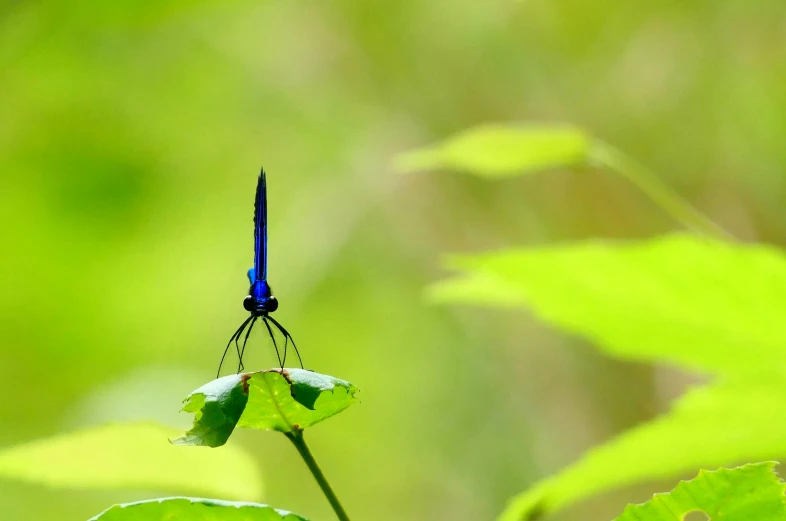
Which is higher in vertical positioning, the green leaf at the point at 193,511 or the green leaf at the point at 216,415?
the green leaf at the point at 216,415

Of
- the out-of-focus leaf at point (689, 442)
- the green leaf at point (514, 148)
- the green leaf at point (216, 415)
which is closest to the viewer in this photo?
the green leaf at point (216, 415)

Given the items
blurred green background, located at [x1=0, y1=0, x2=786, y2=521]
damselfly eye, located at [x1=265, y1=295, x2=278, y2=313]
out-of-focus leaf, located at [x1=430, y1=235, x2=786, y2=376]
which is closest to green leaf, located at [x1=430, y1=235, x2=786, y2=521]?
out-of-focus leaf, located at [x1=430, y1=235, x2=786, y2=376]

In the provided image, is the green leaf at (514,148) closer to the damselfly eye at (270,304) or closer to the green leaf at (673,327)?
the green leaf at (673,327)

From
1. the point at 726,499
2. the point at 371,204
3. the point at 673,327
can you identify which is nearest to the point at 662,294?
the point at 673,327

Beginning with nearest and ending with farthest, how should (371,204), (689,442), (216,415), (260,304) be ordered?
(216,415), (260,304), (689,442), (371,204)

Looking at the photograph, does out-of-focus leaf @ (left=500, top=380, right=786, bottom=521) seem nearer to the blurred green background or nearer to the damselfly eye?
the damselfly eye

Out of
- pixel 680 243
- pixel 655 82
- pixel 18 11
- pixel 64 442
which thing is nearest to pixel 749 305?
pixel 680 243

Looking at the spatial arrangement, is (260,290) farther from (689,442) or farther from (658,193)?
(658,193)

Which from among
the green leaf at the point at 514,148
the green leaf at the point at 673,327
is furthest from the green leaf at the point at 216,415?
the green leaf at the point at 514,148
